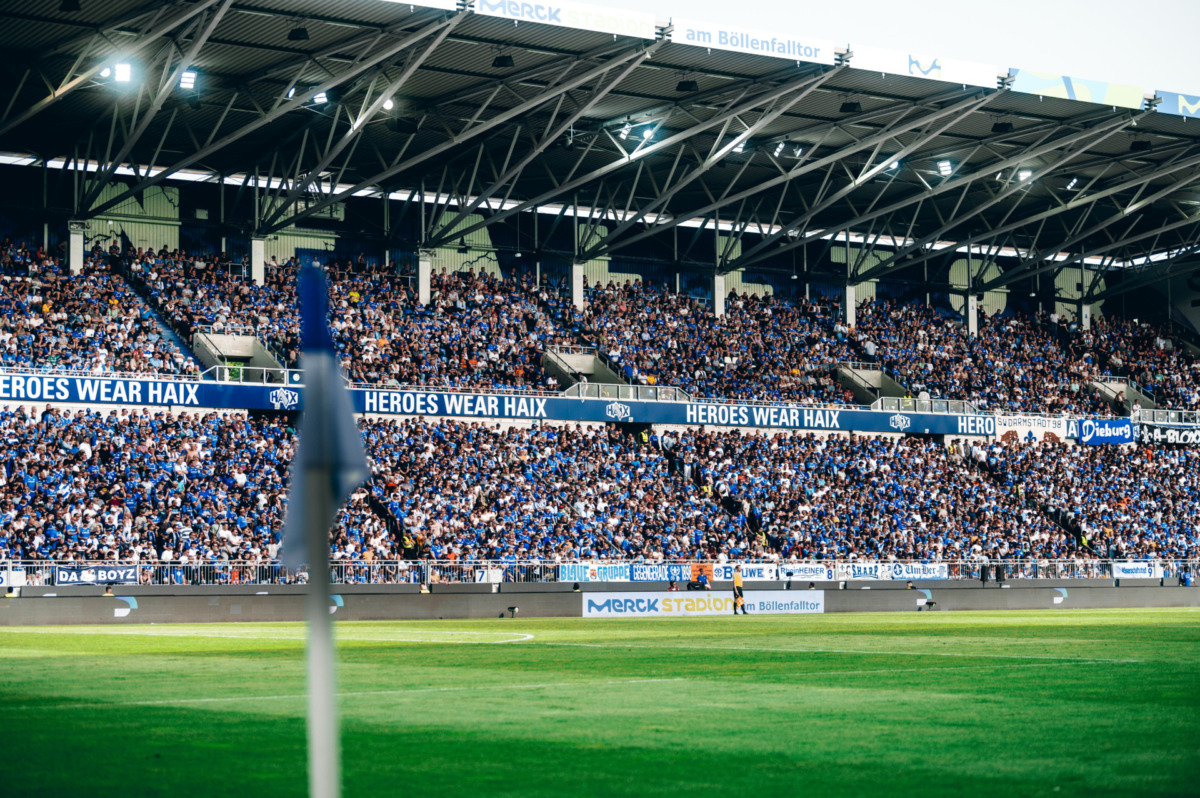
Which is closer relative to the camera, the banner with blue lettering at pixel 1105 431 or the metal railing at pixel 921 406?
the metal railing at pixel 921 406

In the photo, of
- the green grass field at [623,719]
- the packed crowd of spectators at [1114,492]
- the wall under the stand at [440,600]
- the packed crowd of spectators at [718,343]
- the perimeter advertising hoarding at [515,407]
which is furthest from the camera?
the packed crowd of spectators at [718,343]

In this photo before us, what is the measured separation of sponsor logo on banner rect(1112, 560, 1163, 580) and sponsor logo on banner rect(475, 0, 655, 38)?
86.9 ft

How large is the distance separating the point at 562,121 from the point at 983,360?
90.8 ft

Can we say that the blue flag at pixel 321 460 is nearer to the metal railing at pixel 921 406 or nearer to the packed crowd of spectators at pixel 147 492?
the packed crowd of spectators at pixel 147 492

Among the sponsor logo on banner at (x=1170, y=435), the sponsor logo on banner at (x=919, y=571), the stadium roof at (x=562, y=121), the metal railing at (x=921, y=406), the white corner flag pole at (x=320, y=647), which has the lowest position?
the sponsor logo on banner at (x=919, y=571)

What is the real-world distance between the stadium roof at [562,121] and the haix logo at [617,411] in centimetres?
771

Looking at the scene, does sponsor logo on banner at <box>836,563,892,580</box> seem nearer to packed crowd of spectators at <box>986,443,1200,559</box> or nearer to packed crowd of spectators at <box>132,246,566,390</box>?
packed crowd of spectators at <box>986,443,1200,559</box>

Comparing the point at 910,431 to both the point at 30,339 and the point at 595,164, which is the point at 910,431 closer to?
the point at 595,164

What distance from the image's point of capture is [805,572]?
147 ft

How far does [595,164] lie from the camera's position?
55.8 m

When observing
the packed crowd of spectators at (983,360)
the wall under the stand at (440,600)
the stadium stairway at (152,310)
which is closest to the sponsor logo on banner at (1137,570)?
the wall under the stand at (440,600)

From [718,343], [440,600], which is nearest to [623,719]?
[440,600]

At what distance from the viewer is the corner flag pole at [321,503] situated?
3828 millimetres

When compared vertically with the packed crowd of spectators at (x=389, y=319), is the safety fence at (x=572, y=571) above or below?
below
